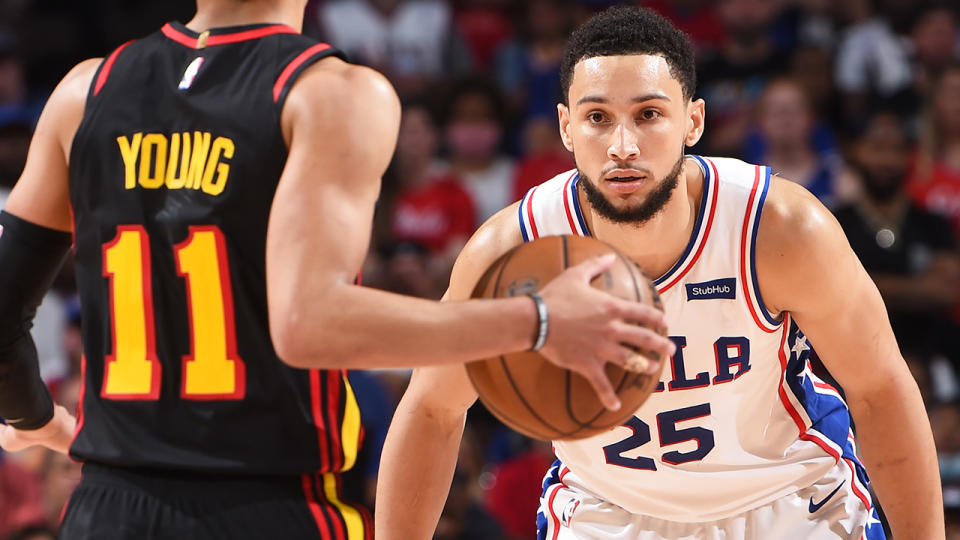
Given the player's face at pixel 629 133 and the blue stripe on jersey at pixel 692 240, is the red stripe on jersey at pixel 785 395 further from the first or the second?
the player's face at pixel 629 133

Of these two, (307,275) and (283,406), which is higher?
(307,275)

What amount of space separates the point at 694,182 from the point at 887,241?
4365 millimetres

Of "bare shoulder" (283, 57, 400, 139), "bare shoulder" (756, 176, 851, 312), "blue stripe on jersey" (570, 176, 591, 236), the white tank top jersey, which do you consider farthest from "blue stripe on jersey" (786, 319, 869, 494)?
"bare shoulder" (283, 57, 400, 139)

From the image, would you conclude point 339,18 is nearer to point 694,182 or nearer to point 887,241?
point 887,241

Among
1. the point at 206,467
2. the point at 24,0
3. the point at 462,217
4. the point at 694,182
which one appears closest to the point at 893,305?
the point at 462,217

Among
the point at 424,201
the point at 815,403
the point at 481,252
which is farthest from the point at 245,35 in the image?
the point at 424,201

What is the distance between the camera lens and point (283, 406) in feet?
8.89

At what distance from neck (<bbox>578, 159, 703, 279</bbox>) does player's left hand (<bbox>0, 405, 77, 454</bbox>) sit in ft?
5.41

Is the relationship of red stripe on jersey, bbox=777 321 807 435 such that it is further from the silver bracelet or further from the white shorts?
the silver bracelet

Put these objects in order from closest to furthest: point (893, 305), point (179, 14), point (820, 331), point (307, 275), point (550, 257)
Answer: point (307, 275), point (550, 257), point (820, 331), point (893, 305), point (179, 14)

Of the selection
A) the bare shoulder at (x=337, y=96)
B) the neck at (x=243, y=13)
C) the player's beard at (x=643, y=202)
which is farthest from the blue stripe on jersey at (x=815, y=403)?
the neck at (x=243, y=13)

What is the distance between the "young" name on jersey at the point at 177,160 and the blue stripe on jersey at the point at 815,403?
6.46 ft

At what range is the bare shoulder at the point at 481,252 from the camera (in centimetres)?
369

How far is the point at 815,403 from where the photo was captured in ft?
13.1
